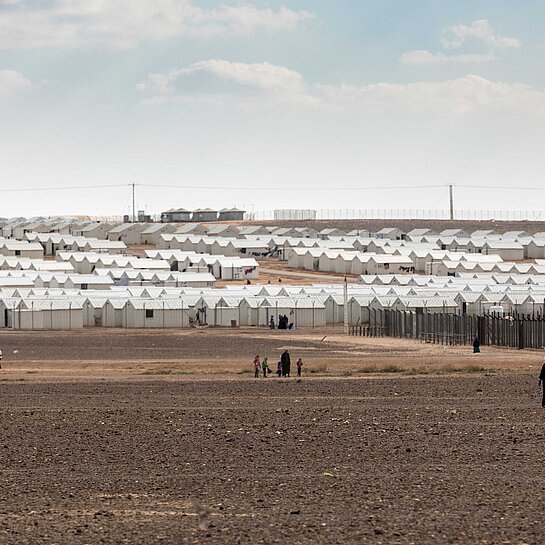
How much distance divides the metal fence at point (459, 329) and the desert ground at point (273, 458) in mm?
11595

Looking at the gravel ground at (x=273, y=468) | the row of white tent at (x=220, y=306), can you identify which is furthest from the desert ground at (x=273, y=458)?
the row of white tent at (x=220, y=306)

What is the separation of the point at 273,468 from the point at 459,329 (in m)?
37.5

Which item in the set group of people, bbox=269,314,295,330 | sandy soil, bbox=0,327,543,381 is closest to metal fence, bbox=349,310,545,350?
sandy soil, bbox=0,327,543,381

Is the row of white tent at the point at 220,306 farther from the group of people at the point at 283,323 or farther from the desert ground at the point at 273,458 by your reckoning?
the desert ground at the point at 273,458

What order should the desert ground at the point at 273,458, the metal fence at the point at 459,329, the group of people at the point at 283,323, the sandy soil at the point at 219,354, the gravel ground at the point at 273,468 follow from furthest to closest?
the group of people at the point at 283,323
the metal fence at the point at 459,329
the sandy soil at the point at 219,354
the desert ground at the point at 273,458
the gravel ground at the point at 273,468

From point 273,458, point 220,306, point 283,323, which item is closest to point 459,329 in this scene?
point 283,323

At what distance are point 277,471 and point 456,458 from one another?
3353 millimetres

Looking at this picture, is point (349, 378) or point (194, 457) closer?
point (194, 457)

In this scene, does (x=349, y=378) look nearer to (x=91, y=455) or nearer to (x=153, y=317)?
(x=91, y=455)

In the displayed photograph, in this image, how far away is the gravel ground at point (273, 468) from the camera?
15727 mm

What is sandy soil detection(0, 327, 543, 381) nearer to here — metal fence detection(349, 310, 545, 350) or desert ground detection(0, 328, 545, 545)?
metal fence detection(349, 310, 545, 350)

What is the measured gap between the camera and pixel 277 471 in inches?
788

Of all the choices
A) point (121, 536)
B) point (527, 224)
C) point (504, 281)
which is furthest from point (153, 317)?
point (527, 224)

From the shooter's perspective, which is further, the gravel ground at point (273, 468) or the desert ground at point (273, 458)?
the desert ground at point (273, 458)
